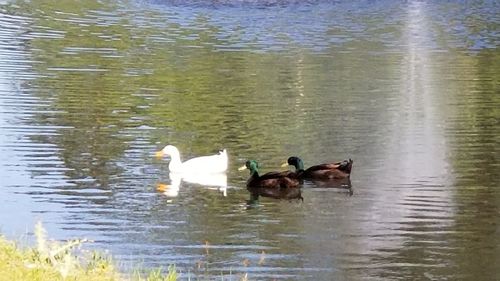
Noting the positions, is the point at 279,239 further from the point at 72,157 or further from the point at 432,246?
the point at 72,157

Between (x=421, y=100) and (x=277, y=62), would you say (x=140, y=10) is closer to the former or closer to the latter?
(x=277, y=62)

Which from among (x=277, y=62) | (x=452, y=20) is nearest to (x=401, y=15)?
(x=452, y=20)

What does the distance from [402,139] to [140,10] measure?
25.7m

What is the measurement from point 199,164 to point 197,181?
0.26 m

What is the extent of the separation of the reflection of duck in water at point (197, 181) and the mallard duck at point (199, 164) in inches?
3.0

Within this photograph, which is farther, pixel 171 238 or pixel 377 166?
pixel 377 166

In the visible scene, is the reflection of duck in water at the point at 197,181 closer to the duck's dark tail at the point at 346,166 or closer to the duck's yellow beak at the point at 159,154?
the duck's yellow beak at the point at 159,154

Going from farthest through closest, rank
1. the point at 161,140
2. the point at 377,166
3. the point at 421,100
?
the point at 421,100
the point at 161,140
the point at 377,166

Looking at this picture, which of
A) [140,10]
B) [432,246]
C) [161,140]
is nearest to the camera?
[432,246]

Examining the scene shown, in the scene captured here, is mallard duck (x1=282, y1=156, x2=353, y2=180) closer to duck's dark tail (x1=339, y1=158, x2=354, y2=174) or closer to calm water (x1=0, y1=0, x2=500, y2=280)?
duck's dark tail (x1=339, y1=158, x2=354, y2=174)

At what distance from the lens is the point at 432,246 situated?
1282cm

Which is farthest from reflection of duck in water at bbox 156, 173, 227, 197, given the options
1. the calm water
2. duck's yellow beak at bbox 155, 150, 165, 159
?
duck's yellow beak at bbox 155, 150, 165, 159

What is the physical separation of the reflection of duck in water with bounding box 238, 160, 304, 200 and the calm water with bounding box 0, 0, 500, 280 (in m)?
0.20

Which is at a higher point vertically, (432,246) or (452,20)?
(432,246)
